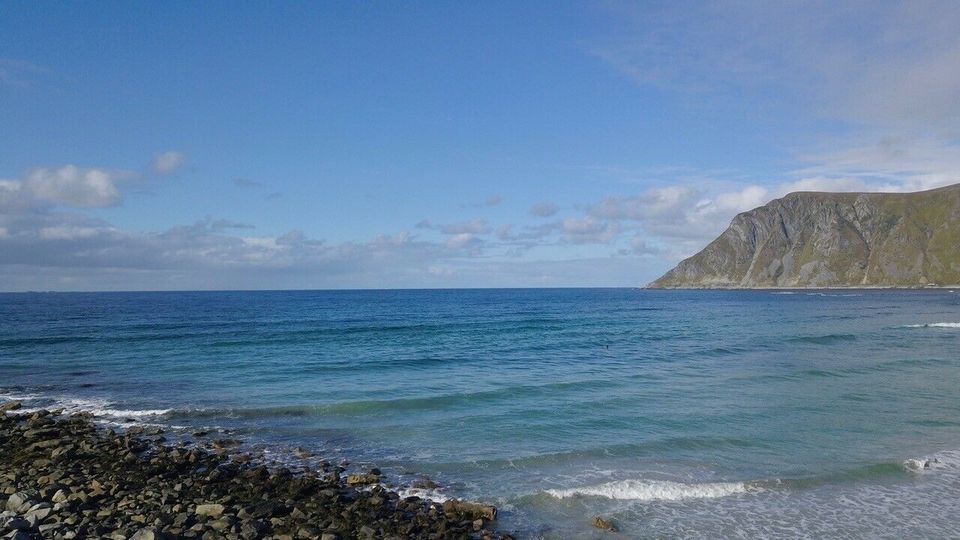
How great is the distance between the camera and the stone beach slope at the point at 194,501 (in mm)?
12281

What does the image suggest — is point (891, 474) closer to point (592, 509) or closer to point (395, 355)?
point (592, 509)

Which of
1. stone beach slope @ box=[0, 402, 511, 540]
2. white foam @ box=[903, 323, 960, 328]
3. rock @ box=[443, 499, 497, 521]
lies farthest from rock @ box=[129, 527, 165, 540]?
white foam @ box=[903, 323, 960, 328]

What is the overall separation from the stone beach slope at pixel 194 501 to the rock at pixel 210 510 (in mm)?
22

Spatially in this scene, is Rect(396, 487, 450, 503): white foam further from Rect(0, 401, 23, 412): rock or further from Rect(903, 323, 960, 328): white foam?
Rect(903, 323, 960, 328): white foam

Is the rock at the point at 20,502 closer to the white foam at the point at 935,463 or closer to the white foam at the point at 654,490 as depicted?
the white foam at the point at 654,490

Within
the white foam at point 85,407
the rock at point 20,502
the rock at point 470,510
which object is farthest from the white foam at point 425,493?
the white foam at point 85,407

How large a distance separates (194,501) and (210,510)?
3.34 feet

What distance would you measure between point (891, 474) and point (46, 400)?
109ft

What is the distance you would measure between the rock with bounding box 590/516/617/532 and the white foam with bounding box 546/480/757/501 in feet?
5.27

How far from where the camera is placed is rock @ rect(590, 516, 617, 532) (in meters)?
13.0

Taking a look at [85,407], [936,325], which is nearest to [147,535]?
[85,407]

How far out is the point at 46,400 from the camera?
27750 millimetres

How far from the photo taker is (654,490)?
49.6ft

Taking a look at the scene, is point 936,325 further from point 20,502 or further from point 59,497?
point 20,502
